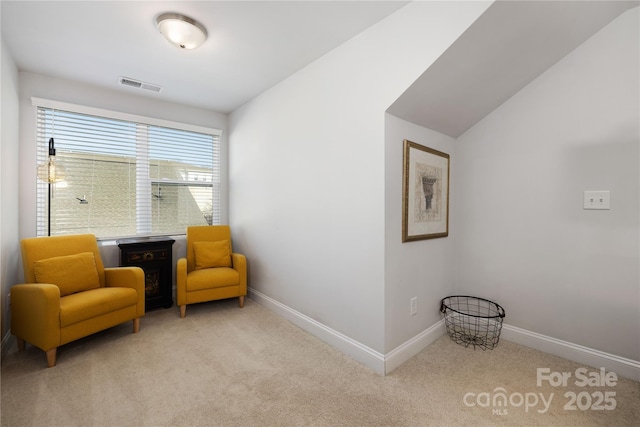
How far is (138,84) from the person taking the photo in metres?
3.06

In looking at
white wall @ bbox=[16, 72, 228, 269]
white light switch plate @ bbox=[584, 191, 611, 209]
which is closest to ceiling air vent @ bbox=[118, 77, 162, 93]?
white wall @ bbox=[16, 72, 228, 269]

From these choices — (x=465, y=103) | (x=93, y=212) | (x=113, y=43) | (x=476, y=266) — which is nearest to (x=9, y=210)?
(x=93, y=212)

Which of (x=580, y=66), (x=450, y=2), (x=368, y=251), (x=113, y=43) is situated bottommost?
(x=368, y=251)

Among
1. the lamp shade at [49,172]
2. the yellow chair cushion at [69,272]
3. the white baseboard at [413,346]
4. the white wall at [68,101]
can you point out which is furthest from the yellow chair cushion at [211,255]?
the white baseboard at [413,346]

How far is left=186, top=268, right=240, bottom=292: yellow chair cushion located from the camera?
2949mm

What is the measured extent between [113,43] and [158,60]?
0.35 m

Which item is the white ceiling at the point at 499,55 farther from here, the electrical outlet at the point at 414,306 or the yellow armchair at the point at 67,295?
the yellow armchair at the point at 67,295

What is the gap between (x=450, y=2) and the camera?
5.36 ft

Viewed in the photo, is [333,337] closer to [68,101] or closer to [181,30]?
[181,30]

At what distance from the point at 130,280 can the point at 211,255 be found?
875 mm

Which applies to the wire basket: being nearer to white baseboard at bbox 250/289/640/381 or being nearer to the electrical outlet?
white baseboard at bbox 250/289/640/381

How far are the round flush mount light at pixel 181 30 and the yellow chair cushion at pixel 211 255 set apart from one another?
2066mm

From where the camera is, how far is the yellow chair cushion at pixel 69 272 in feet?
7.49

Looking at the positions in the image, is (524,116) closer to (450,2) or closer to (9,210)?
(450,2)
